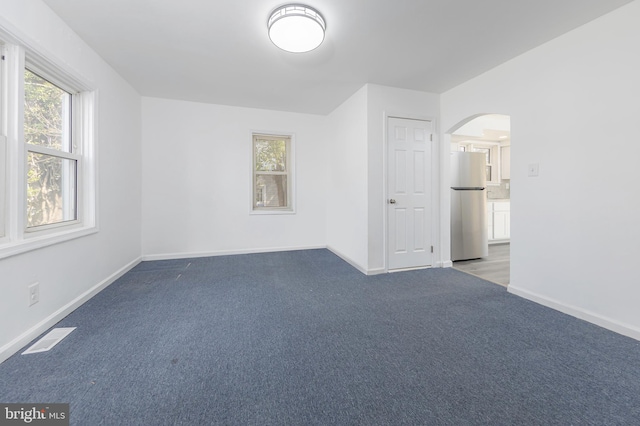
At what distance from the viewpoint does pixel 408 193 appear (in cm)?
345

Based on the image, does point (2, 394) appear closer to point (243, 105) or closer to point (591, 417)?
point (591, 417)

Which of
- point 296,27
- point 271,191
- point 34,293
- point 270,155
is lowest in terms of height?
point 34,293

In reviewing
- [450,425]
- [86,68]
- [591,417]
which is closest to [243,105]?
[86,68]

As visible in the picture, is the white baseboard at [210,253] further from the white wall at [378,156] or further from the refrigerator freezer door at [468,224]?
the refrigerator freezer door at [468,224]

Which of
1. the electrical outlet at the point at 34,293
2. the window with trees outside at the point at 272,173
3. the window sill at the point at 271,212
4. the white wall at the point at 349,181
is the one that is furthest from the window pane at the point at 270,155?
the electrical outlet at the point at 34,293

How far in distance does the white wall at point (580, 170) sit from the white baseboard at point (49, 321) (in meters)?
4.22

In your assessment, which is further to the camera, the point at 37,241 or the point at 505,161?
the point at 505,161

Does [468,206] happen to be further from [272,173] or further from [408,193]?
[272,173]

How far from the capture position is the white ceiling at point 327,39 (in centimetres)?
193

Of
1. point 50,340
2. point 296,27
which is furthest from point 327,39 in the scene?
point 50,340

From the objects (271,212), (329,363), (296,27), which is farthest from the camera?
(271,212)

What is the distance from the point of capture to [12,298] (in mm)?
1640

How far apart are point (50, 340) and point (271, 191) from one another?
10.9 ft

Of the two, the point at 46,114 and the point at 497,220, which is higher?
the point at 46,114
